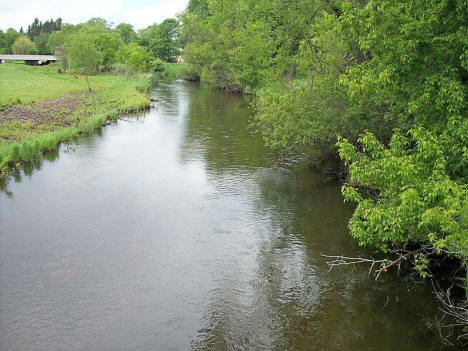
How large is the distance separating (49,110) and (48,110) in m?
0.09

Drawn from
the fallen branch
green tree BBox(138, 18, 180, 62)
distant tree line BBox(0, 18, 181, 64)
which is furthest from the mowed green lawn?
green tree BBox(138, 18, 180, 62)

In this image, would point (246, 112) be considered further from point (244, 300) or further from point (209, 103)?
point (244, 300)

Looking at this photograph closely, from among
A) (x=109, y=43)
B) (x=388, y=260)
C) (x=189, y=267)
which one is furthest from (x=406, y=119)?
(x=109, y=43)

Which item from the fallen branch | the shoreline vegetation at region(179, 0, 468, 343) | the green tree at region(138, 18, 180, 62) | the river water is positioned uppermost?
the green tree at region(138, 18, 180, 62)

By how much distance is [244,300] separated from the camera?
13469 mm

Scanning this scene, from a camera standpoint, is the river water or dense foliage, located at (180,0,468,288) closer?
dense foliage, located at (180,0,468,288)

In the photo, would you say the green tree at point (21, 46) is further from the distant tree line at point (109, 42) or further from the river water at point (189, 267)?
the river water at point (189, 267)

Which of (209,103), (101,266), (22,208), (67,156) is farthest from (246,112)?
(101,266)

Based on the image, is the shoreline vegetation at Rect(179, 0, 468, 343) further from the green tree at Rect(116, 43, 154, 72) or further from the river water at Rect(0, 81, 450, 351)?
the green tree at Rect(116, 43, 154, 72)

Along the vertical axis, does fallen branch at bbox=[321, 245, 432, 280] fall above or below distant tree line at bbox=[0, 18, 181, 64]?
below

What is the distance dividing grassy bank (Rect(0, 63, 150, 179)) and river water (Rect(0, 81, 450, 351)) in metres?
2.58

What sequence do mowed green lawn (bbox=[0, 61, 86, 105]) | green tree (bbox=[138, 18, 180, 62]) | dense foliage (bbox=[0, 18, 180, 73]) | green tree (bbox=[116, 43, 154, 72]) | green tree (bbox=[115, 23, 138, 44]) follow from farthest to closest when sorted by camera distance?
green tree (bbox=[115, 23, 138, 44]) → green tree (bbox=[138, 18, 180, 62]) → dense foliage (bbox=[0, 18, 180, 73]) → green tree (bbox=[116, 43, 154, 72]) → mowed green lawn (bbox=[0, 61, 86, 105])

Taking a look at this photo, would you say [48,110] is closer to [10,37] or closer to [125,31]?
[125,31]

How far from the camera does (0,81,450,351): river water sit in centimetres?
1197
